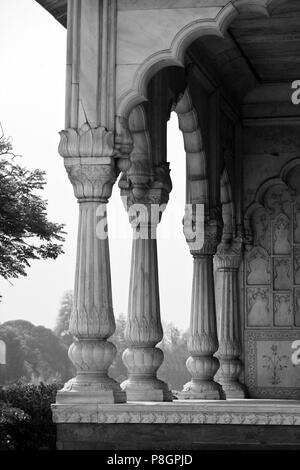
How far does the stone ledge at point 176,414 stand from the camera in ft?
50.4

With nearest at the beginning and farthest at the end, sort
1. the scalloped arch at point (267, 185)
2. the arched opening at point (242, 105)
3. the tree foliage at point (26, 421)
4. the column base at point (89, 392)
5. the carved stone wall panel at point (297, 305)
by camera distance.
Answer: the column base at point (89, 392)
the arched opening at point (242, 105)
the carved stone wall panel at point (297, 305)
the scalloped arch at point (267, 185)
the tree foliage at point (26, 421)

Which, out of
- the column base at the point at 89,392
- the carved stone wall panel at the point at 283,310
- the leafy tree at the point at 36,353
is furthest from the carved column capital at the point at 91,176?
the leafy tree at the point at 36,353

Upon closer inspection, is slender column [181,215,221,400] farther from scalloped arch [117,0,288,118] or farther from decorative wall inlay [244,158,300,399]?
scalloped arch [117,0,288,118]

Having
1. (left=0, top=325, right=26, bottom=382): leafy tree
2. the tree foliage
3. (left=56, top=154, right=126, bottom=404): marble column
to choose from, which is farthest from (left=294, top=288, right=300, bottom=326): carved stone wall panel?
(left=0, top=325, right=26, bottom=382): leafy tree

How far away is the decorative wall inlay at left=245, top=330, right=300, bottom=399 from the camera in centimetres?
2570

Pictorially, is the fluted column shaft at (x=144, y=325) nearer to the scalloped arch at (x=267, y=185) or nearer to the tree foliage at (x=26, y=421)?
the scalloped arch at (x=267, y=185)

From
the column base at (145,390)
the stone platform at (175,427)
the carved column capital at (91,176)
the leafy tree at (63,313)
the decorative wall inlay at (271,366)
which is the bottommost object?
the stone platform at (175,427)

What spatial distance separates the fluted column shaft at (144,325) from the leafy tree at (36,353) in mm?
71915

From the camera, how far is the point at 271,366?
25.9 meters

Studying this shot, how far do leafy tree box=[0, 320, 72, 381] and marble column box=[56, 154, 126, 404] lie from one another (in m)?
75.0

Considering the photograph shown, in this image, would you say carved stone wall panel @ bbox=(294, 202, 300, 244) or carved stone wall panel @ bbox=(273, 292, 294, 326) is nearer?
carved stone wall panel @ bbox=(273, 292, 294, 326)
